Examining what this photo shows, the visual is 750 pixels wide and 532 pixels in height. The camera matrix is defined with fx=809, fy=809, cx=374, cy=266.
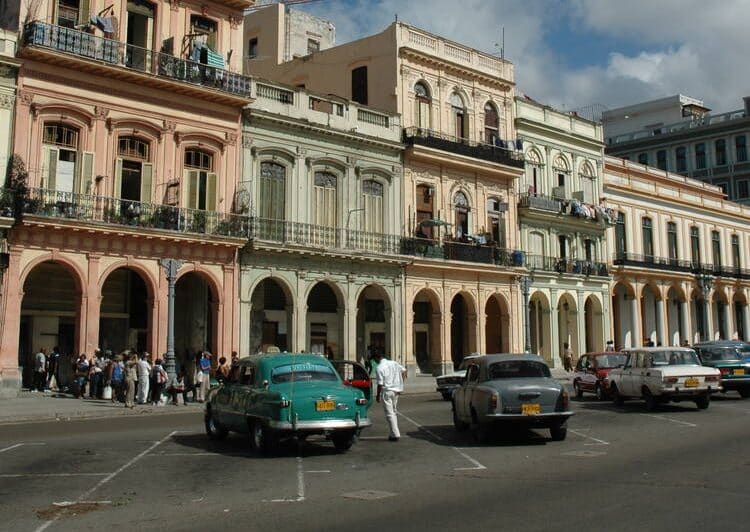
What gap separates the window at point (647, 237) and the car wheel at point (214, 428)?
40.2 metres

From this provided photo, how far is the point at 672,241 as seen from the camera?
52719mm

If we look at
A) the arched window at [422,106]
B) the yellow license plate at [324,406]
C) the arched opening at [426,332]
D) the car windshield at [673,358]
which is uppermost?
the arched window at [422,106]

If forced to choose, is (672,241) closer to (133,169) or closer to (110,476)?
(133,169)

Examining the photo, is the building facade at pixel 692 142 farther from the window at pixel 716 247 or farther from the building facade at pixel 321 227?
the building facade at pixel 321 227

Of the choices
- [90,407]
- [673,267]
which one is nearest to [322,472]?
[90,407]

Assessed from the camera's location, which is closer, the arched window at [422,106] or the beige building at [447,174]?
the beige building at [447,174]

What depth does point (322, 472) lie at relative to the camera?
1145cm

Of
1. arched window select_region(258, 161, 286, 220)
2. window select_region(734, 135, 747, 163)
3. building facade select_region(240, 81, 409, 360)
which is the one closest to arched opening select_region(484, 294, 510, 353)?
building facade select_region(240, 81, 409, 360)

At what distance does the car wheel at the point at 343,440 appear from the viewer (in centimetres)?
1344

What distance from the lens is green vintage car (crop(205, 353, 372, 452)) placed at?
42.0ft

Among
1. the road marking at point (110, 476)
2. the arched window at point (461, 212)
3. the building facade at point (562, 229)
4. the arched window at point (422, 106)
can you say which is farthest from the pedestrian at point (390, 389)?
the building facade at point (562, 229)

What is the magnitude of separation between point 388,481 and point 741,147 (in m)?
69.3

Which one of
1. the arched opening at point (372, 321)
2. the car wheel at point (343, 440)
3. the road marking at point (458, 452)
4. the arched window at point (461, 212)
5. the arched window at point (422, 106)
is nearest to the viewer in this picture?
the road marking at point (458, 452)

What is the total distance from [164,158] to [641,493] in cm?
2232
